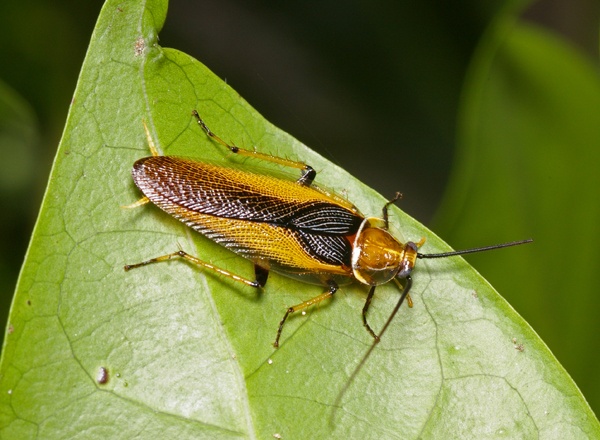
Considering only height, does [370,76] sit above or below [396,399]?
above

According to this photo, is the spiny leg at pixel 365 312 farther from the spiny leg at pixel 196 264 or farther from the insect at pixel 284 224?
the spiny leg at pixel 196 264

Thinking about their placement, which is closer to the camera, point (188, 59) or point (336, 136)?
point (188, 59)

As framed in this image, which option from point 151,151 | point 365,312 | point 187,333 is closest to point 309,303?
point 365,312

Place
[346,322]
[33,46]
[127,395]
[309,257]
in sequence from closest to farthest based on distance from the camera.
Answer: [127,395], [346,322], [309,257], [33,46]

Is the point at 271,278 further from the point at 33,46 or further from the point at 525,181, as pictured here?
the point at 33,46

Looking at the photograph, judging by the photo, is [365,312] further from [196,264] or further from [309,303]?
[196,264]

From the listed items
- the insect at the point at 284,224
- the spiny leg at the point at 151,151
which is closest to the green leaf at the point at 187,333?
the spiny leg at the point at 151,151

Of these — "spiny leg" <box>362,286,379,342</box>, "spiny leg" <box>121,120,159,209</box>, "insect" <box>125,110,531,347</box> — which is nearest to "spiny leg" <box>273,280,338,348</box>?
"insect" <box>125,110,531,347</box>

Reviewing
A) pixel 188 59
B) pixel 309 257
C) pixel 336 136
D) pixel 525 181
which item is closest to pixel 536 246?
pixel 525 181

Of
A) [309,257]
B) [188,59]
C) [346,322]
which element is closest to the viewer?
[188,59]
